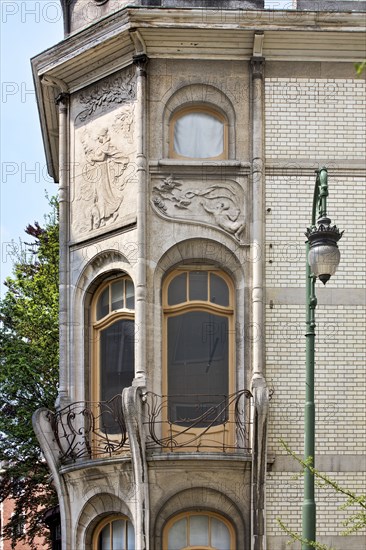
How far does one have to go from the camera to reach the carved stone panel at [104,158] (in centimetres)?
2589

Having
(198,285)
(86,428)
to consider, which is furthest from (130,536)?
(198,285)

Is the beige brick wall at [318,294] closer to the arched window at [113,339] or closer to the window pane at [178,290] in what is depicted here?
the window pane at [178,290]

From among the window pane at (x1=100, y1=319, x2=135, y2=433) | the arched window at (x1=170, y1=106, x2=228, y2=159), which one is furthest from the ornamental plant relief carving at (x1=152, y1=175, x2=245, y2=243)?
the window pane at (x1=100, y1=319, x2=135, y2=433)

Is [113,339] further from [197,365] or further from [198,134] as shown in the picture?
[198,134]

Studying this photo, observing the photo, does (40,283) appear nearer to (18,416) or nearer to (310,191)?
(18,416)

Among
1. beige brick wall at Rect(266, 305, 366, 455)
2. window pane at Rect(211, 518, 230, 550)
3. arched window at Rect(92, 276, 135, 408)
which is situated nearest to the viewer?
window pane at Rect(211, 518, 230, 550)

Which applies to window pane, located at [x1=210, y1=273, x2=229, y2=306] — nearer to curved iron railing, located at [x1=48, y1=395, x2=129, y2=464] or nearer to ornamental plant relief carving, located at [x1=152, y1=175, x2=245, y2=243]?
ornamental plant relief carving, located at [x1=152, y1=175, x2=245, y2=243]

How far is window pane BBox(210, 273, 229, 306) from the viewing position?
25422 mm

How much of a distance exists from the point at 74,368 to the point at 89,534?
3025 millimetres

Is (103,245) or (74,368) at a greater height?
(103,245)

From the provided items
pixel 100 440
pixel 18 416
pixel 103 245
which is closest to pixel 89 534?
pixel 100 440

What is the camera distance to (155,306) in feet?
82.5

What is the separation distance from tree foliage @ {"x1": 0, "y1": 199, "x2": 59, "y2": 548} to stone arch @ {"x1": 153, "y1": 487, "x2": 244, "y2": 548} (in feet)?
44.4

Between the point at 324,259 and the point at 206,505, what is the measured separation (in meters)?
6.08
